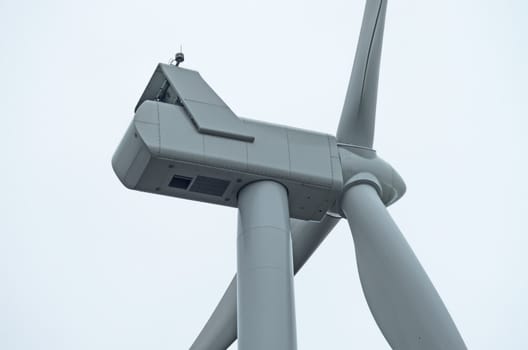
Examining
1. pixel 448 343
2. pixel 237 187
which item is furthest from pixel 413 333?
pixel 237 187

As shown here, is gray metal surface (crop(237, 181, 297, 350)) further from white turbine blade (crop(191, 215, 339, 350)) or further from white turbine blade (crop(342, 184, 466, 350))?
white turbine blade (crop(191, 215, 339, 350))

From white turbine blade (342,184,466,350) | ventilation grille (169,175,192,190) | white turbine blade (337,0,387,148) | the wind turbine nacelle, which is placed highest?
white turbine blade (337,0,387,148)

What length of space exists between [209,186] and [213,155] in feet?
2.59

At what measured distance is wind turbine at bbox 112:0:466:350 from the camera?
13383mm

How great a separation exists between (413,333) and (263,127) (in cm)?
479

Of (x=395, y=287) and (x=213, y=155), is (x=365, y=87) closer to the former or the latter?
(x=213, y=155)

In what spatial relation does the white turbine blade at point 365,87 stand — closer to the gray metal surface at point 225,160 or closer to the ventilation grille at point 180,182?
→ the gray metal surface at point 225,160

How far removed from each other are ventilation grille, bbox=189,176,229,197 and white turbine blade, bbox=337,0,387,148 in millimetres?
3073

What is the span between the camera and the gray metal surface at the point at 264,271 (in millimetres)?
12859

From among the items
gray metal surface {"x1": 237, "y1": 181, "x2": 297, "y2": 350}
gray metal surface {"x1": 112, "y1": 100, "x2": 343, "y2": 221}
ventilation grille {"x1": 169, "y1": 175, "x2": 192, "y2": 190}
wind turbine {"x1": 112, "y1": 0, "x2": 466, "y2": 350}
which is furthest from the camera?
ventilation grille {"x1": 169, "y1": 175, "x2": 192, "y2": 190}

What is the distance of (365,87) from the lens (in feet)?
54.5

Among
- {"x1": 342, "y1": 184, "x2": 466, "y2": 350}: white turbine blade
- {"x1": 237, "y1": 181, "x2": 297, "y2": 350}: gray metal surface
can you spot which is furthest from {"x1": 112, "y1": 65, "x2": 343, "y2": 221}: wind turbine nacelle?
→ {"x1": 342, "y1": 184, "x2": 466, "y2": 350}: white turbine blade

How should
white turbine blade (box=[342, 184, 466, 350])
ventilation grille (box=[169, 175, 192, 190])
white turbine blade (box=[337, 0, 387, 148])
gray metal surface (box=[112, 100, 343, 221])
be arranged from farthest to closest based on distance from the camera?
white turbine blade (box=[337, 0, 387, 148]) → ventilation grille (box=[169, 175, 192, 190]) → gray metal surface (box=[112, 100, 343, 221]) → white turbine blade (box=[342, 184, 466, 350])

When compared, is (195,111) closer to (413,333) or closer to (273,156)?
(273,156)
